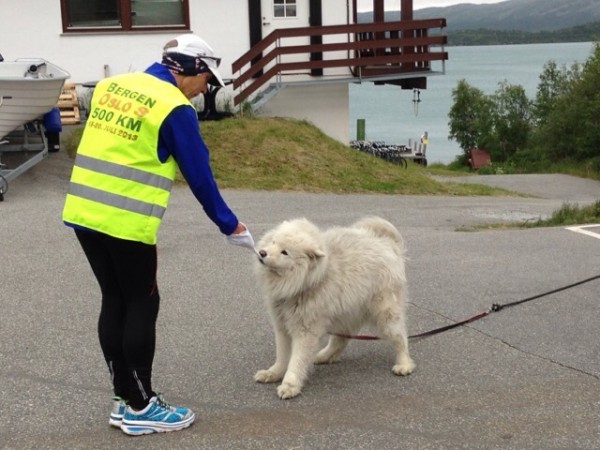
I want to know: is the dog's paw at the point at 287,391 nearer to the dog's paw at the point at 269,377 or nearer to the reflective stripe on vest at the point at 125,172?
the dog's paw at the point at 269,377

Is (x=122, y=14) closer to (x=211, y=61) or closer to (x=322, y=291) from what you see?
(x=322, y=291)

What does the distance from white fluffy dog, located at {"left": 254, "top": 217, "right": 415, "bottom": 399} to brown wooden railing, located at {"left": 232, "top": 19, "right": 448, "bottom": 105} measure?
13.3 metres

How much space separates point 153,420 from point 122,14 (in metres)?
16.1

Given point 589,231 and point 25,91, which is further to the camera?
point 25,91

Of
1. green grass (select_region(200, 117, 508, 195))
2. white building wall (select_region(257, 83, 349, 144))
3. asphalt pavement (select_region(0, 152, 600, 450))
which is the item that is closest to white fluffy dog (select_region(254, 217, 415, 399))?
asphalt pavement (select_region(0, 152, 600, 450))

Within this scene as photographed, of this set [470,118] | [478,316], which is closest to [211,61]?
[478,316]

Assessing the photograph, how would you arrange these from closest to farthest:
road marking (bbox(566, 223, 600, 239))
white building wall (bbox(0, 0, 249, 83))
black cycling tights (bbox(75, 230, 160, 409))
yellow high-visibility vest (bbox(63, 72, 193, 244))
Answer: yellow high-visibility vest (bbox(63, 72, 193, 244)) < black cycling tights (bbox(75, 230, 160, 409)) < road marking (bbox(566, 223, 600, 239)) < white building wall (bbox(0, 0, 249, 83))

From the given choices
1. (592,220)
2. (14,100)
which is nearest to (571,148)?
(592,220)

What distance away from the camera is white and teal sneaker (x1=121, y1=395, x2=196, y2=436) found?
446 centimetres

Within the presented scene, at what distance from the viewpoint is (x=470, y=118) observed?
182 feet

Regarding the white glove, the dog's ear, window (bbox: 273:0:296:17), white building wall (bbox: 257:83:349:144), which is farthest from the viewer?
window (bbox: 273:0:296:17)

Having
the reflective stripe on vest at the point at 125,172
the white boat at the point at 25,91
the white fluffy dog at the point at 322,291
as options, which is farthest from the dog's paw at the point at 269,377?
the white boat at the point at 25,91

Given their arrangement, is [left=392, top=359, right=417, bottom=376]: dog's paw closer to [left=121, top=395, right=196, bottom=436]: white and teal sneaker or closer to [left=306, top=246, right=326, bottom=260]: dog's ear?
[left=306, top=246, right=326, bottom=260]: dog's ear

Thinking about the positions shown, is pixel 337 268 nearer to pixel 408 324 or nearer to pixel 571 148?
pixel 408 324
